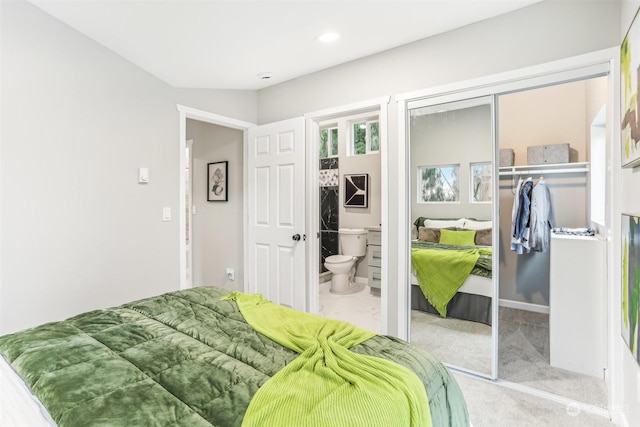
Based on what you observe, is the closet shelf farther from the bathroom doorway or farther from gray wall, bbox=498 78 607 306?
the bathroom doorway

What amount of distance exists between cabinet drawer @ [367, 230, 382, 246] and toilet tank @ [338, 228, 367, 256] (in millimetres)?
301

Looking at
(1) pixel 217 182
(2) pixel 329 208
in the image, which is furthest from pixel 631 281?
(2) pixel 329 208

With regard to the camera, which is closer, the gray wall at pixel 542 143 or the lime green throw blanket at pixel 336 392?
the lime green throw blanket at pixel 336 392

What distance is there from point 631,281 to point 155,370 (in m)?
2.03

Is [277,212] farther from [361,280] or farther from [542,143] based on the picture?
[542,143]

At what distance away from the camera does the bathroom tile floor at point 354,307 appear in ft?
11.7

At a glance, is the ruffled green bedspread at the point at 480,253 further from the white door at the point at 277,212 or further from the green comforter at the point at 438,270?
the white door at the point at 277,212

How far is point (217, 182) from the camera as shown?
3.96 metres

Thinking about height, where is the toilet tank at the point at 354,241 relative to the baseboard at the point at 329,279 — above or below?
above

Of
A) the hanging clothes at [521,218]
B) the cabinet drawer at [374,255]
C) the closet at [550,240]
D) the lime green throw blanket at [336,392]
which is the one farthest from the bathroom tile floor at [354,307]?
the lime green throw blanket at [336,392]

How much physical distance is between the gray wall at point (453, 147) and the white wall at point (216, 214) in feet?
6.41

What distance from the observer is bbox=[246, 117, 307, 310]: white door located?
10.6ft

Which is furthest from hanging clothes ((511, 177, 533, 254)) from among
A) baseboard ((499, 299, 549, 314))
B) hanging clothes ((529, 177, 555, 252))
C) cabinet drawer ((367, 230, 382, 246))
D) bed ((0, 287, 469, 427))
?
bed ((0, 287, 469, 427))

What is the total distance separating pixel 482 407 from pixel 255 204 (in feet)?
8.48
